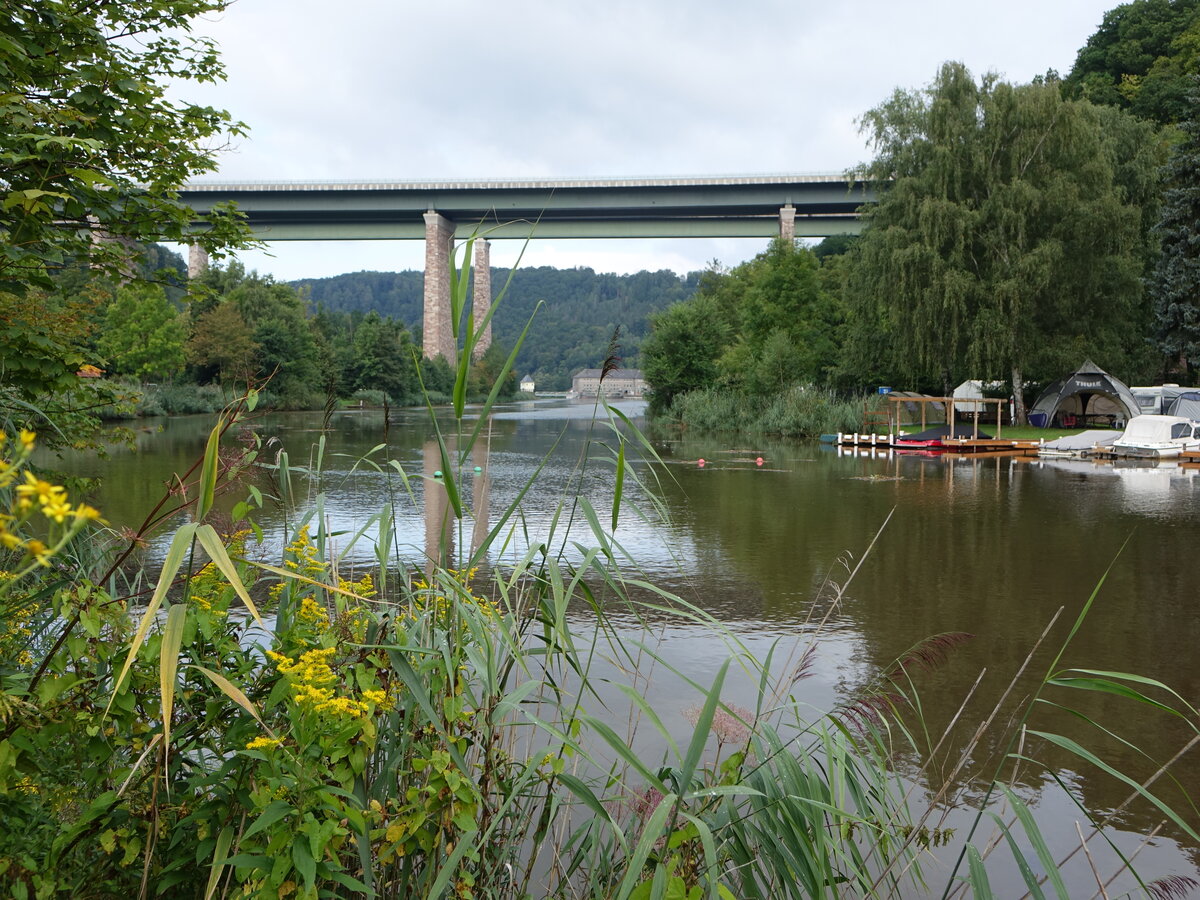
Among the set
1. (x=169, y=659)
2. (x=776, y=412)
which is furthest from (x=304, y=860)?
(x=776, y=412)

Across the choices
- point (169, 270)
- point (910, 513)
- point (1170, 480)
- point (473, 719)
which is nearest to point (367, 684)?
point (473, 719)

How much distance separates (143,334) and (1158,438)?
35542 millimetres

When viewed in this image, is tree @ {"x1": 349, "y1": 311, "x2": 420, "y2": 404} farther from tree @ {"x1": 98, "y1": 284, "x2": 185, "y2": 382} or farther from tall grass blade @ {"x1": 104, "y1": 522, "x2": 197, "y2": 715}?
tall grass blade @ {"x1": 104, "y1": 522, "x2": 197, "y2": 715}

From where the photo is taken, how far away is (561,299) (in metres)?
99.3

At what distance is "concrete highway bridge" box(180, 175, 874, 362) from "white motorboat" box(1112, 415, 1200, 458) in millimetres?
27841

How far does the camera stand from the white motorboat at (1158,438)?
2078 cm

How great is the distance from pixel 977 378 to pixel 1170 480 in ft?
35.4

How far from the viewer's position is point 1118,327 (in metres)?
27.9

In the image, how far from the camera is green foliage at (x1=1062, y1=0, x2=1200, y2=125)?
36.9m

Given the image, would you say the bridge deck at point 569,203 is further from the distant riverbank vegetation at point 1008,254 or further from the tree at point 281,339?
the distant riverbank vegetation at point 1008,254

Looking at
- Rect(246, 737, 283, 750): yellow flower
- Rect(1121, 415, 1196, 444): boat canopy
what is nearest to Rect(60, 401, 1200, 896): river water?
Rect(246, 737, 283, 750): yellow flower

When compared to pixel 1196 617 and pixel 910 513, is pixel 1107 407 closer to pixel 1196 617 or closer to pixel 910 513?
pixel 910 513

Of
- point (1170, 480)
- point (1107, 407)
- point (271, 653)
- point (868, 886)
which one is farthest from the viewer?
point (1107, 407)

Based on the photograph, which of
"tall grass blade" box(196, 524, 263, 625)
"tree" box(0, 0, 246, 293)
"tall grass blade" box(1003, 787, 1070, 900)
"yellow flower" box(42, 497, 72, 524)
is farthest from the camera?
"tree" box(0, 0, 246, 293)
